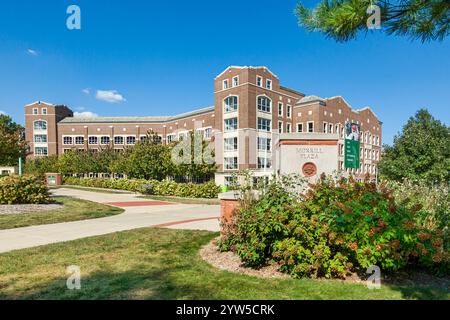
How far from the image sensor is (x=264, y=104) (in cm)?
3997

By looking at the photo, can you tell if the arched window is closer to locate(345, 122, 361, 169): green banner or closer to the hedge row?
the hedge row

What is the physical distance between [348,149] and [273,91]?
1349 centimetres

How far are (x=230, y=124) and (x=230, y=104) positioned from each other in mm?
2935

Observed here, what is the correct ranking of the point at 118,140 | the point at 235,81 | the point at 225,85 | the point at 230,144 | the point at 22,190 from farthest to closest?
the point at 118,140, the point at 225,85, the point at 230,144, the point at 235,81, the point at 22,190

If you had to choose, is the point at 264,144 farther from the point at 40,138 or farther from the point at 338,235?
the point at 40,138

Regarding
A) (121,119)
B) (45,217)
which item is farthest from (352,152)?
(121,119)

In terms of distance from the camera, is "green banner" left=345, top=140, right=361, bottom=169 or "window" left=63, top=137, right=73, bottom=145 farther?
"window" left=63, top=137, right=73, bottom=145

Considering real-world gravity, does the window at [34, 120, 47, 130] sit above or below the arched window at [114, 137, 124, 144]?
above

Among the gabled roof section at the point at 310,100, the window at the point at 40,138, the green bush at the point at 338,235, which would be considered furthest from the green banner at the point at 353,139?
the window at the point at 40,138

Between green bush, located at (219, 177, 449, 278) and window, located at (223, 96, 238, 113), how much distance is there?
34822 mm

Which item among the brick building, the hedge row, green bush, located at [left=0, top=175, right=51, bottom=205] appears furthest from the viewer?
the brick building

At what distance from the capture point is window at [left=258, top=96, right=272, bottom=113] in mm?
39281

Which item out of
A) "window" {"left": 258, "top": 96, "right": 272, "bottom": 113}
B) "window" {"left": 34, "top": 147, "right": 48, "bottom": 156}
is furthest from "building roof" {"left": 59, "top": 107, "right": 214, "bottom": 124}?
"window" {"left": 258, "top": 96, "right": 272, "bottom": 113}

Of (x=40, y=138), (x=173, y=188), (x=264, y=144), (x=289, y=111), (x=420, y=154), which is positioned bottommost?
(x=173, y=188)
